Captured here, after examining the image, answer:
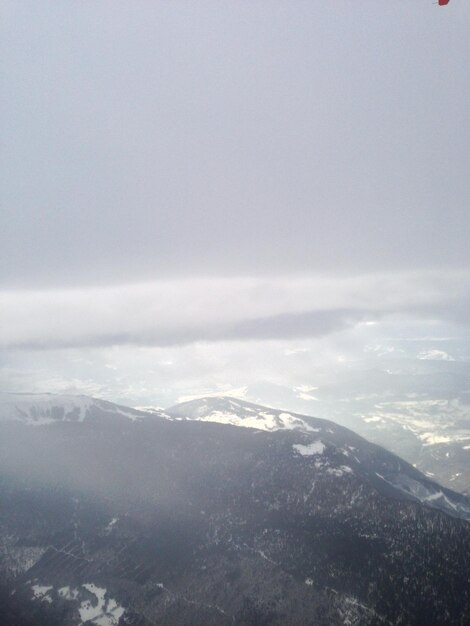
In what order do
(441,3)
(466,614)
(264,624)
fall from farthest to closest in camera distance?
(264,624) < (466,614) < (441,3)


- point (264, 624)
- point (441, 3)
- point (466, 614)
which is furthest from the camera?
point (264, 624)

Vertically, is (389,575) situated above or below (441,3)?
below

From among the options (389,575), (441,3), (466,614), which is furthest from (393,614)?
(441,3)

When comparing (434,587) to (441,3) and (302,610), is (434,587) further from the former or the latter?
(441,3)

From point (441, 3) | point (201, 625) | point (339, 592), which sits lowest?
point (201, 625)

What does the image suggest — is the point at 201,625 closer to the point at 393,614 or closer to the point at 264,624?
the point at 264,624

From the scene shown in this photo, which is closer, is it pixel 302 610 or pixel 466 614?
pixel 466 614

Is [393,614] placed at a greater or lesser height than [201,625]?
greater

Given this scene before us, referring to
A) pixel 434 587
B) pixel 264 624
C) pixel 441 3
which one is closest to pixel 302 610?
pixel 264 624

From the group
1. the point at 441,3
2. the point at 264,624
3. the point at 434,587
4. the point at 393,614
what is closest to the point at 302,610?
the point at 264,624

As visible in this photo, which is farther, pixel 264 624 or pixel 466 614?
pixel 264 624
